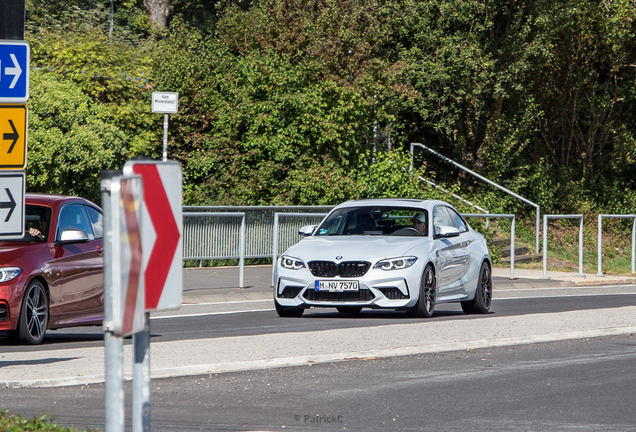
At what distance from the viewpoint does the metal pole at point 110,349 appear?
12.3 ft

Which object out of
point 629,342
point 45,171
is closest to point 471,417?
point 629,342

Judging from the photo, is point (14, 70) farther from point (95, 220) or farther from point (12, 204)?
point (95, 220)

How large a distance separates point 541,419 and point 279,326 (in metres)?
5.86

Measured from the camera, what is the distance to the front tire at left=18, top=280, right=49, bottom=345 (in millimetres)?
10234

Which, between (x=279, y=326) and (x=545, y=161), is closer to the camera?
(x=279, y=326)

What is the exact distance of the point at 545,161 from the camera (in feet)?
119

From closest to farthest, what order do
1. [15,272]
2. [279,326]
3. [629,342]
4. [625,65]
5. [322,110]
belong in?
[15,272] → [629,342] → [279,326] → [322,110] → [625,65]

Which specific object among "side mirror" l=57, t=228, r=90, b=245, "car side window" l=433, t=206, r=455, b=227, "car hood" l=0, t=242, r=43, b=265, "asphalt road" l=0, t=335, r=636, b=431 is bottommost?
"asphalt road" l=0, t=335, r=636, b=431

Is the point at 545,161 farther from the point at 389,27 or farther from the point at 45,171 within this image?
the point at 45,171

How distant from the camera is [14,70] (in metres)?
7.97

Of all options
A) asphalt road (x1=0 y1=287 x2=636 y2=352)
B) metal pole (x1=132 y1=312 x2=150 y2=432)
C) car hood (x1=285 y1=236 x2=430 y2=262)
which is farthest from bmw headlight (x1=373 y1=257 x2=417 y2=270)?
metal pole (x1=132 y1=312 x2=150 y2=432)

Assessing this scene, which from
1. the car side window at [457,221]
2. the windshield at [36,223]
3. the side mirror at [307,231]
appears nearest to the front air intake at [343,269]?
the side mirror at [307,231]

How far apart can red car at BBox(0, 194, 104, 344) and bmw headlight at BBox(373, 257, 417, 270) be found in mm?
3436

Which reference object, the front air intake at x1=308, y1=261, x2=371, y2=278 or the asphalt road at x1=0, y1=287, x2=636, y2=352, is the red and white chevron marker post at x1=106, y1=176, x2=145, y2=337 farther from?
the front air intake at x1=308, y1=261, x2=371, y2=278
